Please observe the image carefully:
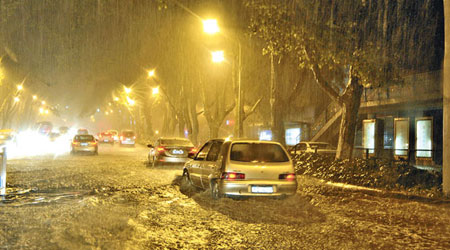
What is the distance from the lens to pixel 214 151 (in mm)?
11547

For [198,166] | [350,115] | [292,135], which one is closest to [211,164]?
[198,166]

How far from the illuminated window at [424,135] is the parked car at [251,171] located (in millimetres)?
16179

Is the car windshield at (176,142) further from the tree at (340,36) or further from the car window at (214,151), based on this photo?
the car window at (214,151)

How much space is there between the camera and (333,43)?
48.0 feet

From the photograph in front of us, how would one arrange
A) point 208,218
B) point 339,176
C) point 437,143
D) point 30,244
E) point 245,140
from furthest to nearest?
point 437,143, point 339,176, point 245,140, point 208,218, point 30,244

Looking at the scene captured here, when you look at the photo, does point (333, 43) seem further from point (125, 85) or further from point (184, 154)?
point (125, 85)

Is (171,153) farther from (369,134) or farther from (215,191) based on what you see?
(369,134)

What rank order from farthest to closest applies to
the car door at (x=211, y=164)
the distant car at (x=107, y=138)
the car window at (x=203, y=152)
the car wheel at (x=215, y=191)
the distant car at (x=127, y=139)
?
1. the distant car at (x=107, y=138)
2. the distant car at (x=127, y=139)
3. the car window at (x=203, y=152)
4. the car door at (x=211, y=164)
5. the car wheel at (x=215, y=191)

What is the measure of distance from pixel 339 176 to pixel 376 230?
Answer: 796 cm

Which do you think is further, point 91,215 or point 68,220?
point 91,215

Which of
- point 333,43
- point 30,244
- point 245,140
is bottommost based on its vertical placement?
point 30,244

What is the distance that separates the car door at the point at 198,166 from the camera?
1166 cm

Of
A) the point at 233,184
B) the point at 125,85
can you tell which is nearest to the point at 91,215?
the point at 233,184

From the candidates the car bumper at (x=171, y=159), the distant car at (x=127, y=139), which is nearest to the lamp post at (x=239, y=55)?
the car bumper at (x=171, y=159)
